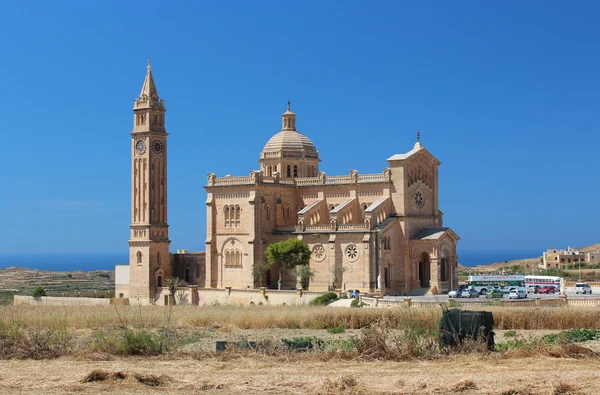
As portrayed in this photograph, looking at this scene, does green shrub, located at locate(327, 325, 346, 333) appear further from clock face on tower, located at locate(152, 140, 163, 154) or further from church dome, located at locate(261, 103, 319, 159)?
church dome, located at locate(261, 103, 319, 159)

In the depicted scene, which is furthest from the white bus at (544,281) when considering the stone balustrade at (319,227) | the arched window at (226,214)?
the arched window at (226,214)

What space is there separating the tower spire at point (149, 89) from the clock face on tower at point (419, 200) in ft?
66.0

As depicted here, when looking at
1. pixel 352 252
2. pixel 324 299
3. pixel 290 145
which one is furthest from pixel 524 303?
pixel 290 145

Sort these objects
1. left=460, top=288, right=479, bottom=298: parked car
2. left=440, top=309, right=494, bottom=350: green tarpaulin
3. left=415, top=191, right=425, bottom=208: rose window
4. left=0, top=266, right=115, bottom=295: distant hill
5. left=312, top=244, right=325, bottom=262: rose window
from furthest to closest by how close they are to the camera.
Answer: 1. left=0, top=266, right=115, bottom=295: distant hill
2. left=415, top=191, right=425, bottom=208: rose window
3. left=312, top=244, right=325, bottom=262: rose window
4. left=460, top=288, right=479, bottom=298: parked car
5. left=440, top=309, right=494, bottom=350: green tarpaulin

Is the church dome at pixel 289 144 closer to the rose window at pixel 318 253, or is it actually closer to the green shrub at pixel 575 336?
the rose window at pixel 318 253

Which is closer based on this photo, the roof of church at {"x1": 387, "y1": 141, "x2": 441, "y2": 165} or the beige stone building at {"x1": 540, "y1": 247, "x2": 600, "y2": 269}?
the roof of church at {"x1": 387, "y1": 141, "x2": 441, "y2": 165}

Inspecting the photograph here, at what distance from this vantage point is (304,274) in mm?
59000

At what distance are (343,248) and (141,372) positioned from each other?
39236 mm

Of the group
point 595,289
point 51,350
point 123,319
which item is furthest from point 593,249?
point 51,350

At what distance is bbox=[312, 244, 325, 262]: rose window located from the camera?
6045 cm

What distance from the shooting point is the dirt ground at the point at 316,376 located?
18.6 metres

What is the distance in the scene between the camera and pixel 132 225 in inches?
2589

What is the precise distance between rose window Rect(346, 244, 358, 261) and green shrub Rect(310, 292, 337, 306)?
599cm

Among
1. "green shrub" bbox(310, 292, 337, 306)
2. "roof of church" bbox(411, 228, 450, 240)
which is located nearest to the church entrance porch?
"roof of church" bbox(411, 228, 450, 240)
